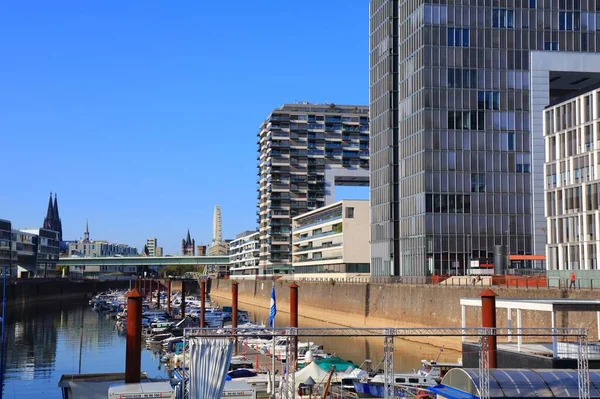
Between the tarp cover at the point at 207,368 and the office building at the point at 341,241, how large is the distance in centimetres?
11792

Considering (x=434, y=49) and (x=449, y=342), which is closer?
(x=449, y=342)

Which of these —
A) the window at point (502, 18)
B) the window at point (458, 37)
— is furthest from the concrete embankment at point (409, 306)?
the window at point (502, 18)

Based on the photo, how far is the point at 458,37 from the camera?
110625 mm

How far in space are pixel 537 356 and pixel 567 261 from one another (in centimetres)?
4967

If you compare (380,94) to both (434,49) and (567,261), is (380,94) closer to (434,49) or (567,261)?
(434,49)

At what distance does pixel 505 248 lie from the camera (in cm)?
10319

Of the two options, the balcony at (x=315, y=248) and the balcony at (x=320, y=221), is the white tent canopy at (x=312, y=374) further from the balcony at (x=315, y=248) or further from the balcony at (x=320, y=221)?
the balcony at (x=320, y=221)

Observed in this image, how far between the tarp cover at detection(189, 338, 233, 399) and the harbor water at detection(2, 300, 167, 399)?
97.6ft

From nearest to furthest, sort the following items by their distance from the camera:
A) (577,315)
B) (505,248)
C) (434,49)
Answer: (577,315) < (505,248) < (434,49)

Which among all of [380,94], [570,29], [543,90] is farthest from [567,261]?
[380,94]

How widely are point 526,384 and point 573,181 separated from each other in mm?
57093

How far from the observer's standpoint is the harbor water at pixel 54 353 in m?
62.9

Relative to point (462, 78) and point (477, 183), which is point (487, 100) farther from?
point (477, 183)

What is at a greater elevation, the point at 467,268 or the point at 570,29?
the point at 570,29
